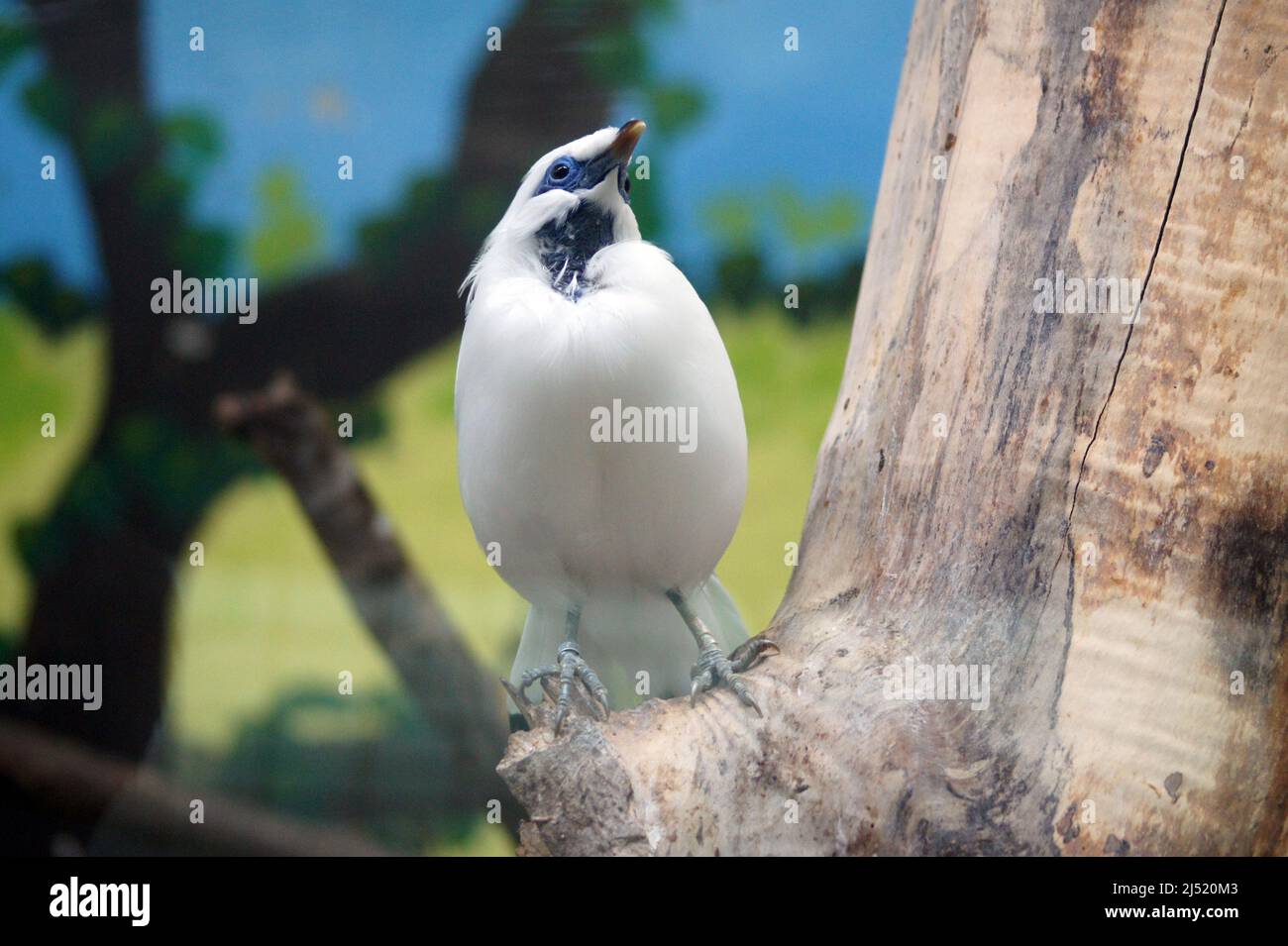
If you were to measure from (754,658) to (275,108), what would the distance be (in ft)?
6.86

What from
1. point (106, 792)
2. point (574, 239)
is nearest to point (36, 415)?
point (106, 792)

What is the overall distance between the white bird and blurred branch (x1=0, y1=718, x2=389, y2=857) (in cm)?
144

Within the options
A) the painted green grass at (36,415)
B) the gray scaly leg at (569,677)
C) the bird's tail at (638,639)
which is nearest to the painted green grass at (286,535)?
the painted green grass at (36,415)

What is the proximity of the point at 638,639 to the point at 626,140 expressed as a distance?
1.02m

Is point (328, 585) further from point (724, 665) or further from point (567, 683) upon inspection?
point (724, 665)

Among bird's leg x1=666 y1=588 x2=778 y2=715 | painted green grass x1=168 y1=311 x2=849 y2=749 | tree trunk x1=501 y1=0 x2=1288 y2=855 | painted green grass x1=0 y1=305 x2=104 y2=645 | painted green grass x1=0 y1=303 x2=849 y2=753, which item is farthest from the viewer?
painted green grass x1=0 y1=305 x2=104 y2=645

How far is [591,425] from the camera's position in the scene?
6.12 feet

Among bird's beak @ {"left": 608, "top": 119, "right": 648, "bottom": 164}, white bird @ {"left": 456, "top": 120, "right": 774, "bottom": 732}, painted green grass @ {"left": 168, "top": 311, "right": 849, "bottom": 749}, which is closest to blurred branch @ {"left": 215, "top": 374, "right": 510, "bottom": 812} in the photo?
painted green grass @ {"left": 168, "top": 311, "right": 849, "bottom": 749}

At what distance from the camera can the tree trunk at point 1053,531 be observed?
1585mm

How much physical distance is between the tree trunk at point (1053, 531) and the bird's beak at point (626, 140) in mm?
590

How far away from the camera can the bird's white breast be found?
6.09ft

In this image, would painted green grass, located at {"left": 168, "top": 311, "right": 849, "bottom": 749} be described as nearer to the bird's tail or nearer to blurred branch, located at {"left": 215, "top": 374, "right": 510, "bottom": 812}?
blurred branch, located at {"left": 215, "top": 374, "right": 510, "bottom": 812}
